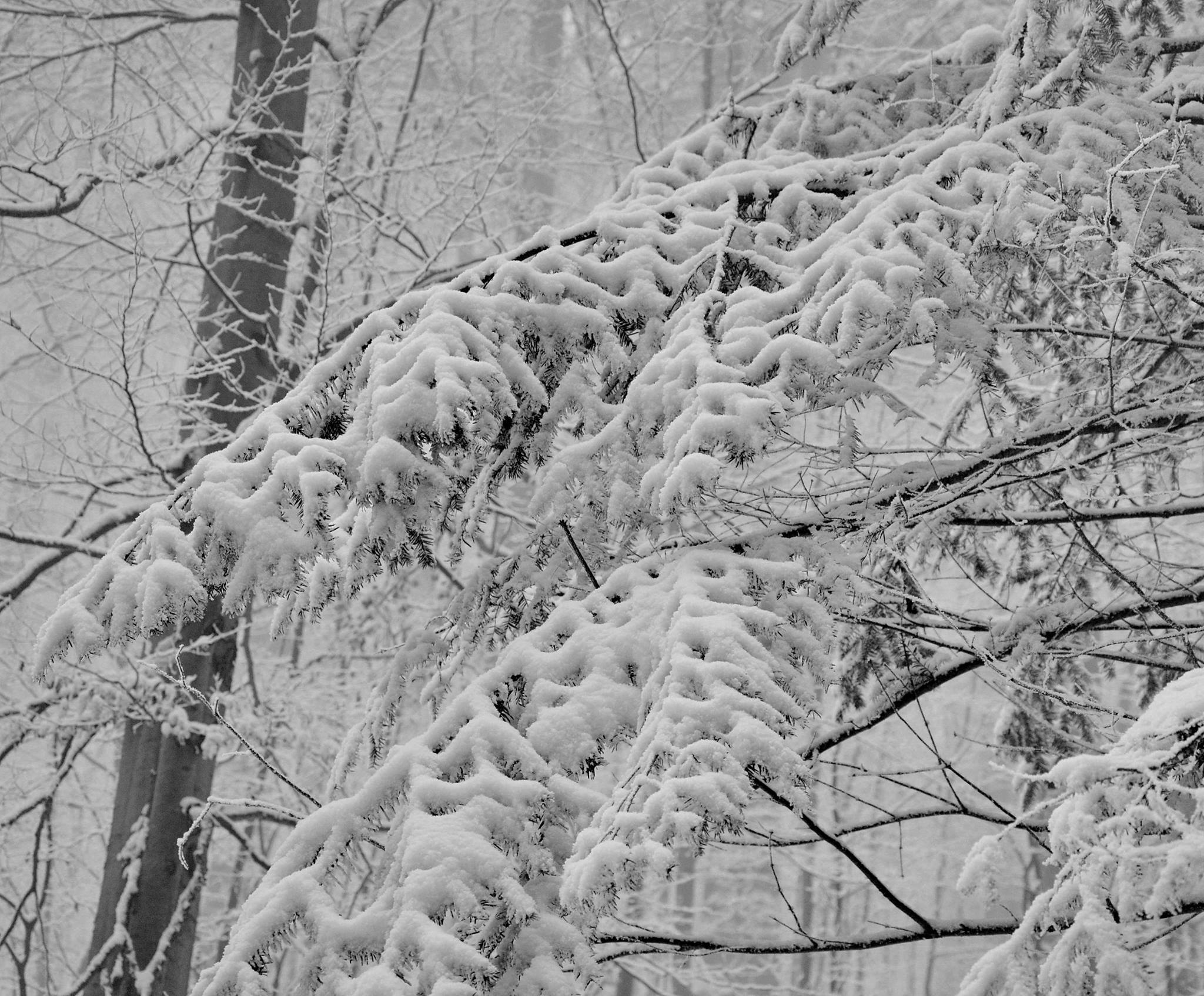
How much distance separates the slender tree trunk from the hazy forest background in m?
0.03

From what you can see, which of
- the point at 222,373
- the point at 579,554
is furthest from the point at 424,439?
the point at 222,373

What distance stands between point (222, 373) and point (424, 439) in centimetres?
436

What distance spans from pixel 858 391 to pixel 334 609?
6.93 meters

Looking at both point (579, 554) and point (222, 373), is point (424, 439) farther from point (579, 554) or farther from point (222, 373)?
point (222, 373)

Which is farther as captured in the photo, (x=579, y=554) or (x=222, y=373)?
(x=222, y=373)

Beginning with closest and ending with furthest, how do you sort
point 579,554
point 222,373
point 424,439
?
1. point 424,439
2. point 579,554
3. point 222,373

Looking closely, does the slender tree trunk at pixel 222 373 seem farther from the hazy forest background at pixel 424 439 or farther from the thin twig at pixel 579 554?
the thin twig at pixel 579 554

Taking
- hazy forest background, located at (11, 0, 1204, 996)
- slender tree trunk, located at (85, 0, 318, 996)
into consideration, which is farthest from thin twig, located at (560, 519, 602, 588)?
slender tree trunk, located at (85, 0, 318, 996)

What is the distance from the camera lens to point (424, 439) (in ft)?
8.01

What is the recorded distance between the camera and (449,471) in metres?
2.75

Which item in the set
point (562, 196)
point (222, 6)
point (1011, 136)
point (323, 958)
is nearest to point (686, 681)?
point (323, 958)

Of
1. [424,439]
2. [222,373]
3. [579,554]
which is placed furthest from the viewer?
[222,373]

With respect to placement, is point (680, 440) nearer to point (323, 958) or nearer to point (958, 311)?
point (958, 311)

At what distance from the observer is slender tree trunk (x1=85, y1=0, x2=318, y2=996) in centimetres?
620
